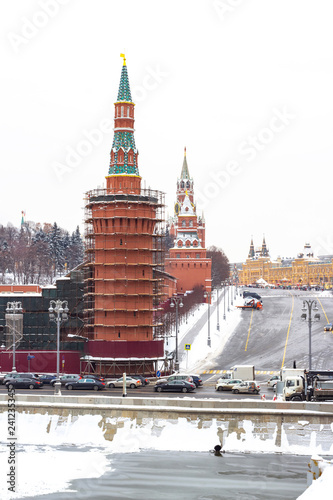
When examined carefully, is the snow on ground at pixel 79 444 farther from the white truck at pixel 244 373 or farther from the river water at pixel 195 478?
the white truck at pixel 244 373

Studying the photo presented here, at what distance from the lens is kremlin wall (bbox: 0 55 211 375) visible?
64.2 m

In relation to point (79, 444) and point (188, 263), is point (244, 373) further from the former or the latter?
point (188, 263)

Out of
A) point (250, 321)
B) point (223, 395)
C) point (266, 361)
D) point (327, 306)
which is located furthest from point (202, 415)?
point (327, 306)

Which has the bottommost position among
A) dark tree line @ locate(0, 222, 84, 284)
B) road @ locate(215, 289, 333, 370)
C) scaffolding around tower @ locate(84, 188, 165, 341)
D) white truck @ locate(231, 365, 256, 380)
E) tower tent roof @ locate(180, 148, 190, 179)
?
white truck @ locate(231, 365, 256, 380)

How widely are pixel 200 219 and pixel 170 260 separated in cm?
4081

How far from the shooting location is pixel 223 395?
49656 mm

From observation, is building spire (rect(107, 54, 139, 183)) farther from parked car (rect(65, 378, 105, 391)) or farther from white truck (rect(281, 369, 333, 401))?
white truck (rect(281, 369, 333, 401))

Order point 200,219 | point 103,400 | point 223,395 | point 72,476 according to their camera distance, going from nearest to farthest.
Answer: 1. point 72,476
2. point 103,400
3. point 223,395
4. point 200,219

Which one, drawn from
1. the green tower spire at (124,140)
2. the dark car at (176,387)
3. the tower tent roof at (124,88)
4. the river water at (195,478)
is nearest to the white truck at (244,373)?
the dark car at (176,387)

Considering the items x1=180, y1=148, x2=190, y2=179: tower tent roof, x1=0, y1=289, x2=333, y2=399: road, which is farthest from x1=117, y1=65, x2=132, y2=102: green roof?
→ x1=180, y1=148, x2=190, y2=179: tower tent roof

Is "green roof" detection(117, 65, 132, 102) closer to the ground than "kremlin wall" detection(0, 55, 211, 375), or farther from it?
farther from it

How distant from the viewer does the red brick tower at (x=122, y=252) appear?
64188mm

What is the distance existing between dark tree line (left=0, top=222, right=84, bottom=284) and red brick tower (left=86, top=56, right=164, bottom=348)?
92.3m

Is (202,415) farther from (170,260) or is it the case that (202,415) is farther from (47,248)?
(47,248)
